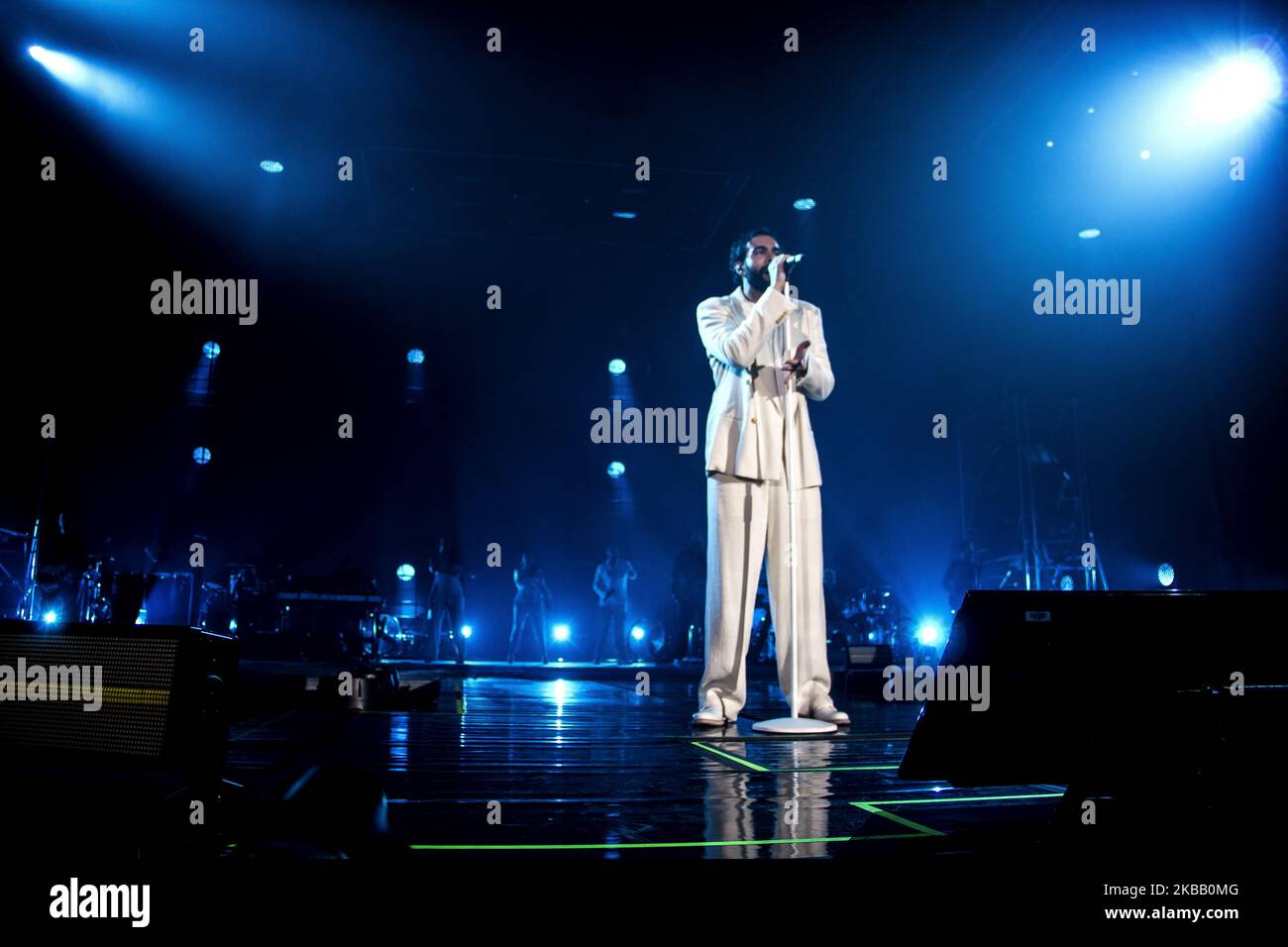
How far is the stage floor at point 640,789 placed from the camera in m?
1.24

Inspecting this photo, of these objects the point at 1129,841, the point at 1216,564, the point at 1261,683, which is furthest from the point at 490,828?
the point at 1216,564

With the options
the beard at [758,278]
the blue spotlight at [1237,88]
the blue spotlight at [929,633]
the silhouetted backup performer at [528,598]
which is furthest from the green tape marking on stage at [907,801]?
the silhouetted backup performer at [528,598]

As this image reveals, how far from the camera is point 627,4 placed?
647 cm

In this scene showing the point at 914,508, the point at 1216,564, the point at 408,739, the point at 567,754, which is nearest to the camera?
the point at 567,754

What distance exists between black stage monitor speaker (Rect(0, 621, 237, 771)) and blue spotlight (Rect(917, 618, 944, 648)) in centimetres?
1060

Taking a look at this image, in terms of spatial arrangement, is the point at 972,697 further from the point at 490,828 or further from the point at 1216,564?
the point at 1216,564

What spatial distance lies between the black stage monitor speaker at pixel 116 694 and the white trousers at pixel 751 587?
204 cm

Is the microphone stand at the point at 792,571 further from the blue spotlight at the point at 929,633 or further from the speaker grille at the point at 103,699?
the blue spotlight at the point at 929,633

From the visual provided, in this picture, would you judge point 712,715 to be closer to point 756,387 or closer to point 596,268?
point 756,387

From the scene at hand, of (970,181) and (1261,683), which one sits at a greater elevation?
(970,181)

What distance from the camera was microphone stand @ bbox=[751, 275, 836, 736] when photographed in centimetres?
309

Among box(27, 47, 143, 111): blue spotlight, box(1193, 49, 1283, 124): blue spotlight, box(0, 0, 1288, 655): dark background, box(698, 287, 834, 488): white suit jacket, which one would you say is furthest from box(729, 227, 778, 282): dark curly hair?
box(27, 47, 143, 111): blue spotlight

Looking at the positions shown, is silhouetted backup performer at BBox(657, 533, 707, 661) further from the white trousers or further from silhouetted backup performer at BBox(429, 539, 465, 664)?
the white trousers
